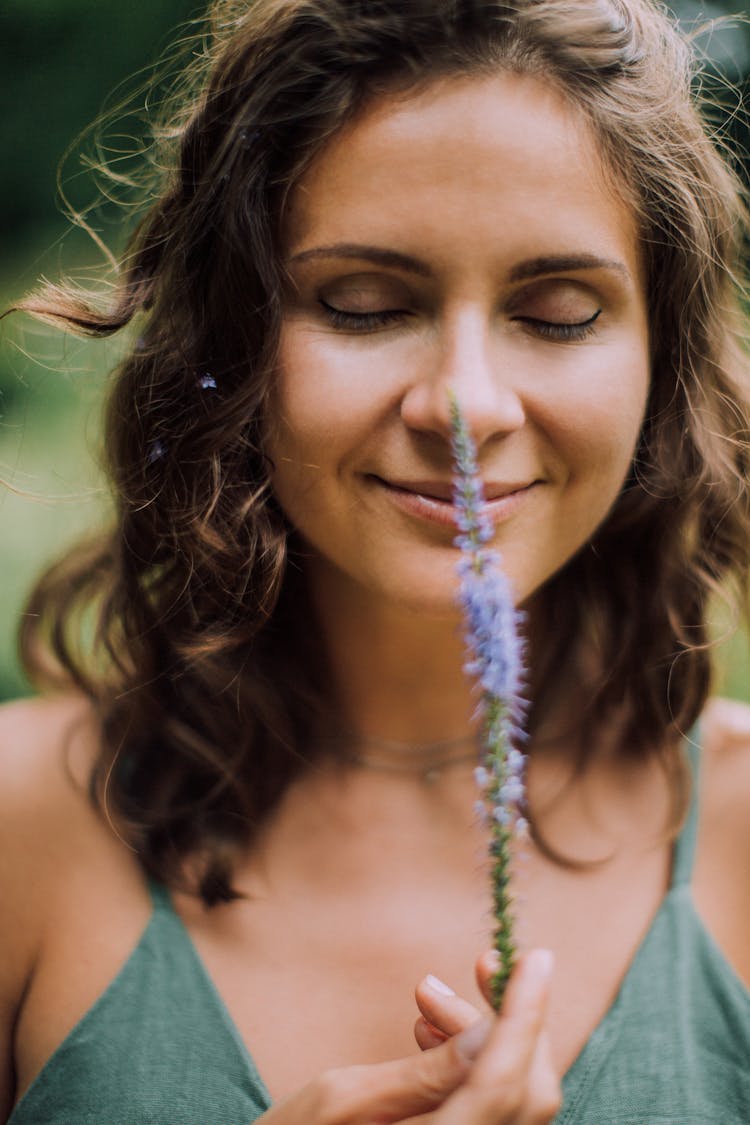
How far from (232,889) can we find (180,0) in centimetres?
350

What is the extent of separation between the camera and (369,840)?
2.25 meters

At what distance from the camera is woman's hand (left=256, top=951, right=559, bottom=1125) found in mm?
1254

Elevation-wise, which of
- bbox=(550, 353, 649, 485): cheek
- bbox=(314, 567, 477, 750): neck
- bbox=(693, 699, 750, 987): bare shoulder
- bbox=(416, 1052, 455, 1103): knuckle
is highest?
bbox=(550, 353, 649, 485): cheek

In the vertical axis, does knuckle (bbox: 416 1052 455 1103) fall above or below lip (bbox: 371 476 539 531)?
below

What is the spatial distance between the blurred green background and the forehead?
6.96 ft

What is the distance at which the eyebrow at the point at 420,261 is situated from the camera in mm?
1732

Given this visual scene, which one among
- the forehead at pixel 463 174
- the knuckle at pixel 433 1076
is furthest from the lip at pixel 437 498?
the knuckle at pixel 433 1076

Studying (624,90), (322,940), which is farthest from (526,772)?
(624,90)

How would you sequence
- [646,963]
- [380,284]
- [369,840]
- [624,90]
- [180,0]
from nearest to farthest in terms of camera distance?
[380,284]
[624,90]
[646,963]
[369,840]
[180,0]

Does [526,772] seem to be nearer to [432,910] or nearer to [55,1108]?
[432,910]

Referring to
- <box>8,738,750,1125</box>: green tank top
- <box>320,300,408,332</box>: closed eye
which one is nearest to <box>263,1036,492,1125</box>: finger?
<box>8,738,750,1125</box>: green tank top

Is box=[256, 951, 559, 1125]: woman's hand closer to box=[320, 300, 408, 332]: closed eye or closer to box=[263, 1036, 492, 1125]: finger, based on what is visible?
box=[263, 1036, 492, 1125]: finger

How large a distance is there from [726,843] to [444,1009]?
3.37ft

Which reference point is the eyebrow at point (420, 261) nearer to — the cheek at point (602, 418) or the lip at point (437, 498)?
the cheek at point (602, 418)
